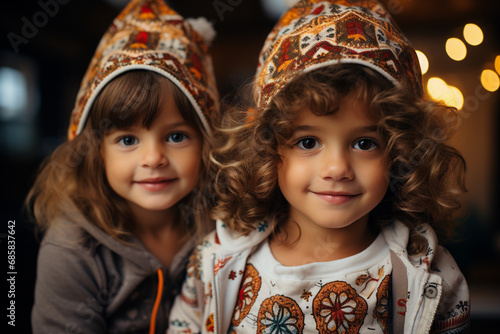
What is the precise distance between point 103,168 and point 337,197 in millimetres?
701

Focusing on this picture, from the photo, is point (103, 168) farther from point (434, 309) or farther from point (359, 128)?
point (434, 309)

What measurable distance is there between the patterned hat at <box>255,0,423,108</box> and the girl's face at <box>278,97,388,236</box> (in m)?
0.10

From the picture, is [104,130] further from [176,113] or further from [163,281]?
[163,281]

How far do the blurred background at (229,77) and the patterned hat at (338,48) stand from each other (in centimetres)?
17

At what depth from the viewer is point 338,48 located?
891mm

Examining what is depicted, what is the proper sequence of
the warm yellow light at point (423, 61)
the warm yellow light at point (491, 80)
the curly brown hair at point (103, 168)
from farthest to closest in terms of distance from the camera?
the warm yellow light at point (491, 80) → the warm yellow light at point (423, 61) → the curly brown hair at point (103, 168)

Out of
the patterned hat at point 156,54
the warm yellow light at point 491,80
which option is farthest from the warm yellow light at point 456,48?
the patterned hat at point 156,54

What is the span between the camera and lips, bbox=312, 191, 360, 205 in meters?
0.88

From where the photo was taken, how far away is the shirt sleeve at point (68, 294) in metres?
1.09

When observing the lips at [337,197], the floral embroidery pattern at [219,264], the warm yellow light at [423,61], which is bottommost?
the floral embroidery pattern at [219,264]

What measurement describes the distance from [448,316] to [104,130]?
0.99m

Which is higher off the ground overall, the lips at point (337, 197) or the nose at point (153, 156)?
the lips at point (337, 197)

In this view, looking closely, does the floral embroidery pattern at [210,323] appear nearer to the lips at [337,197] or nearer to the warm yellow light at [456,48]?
the lips at [337,197]

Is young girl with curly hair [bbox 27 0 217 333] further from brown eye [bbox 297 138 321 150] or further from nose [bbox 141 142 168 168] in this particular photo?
brown eye [bbox 297 138 321 150]
